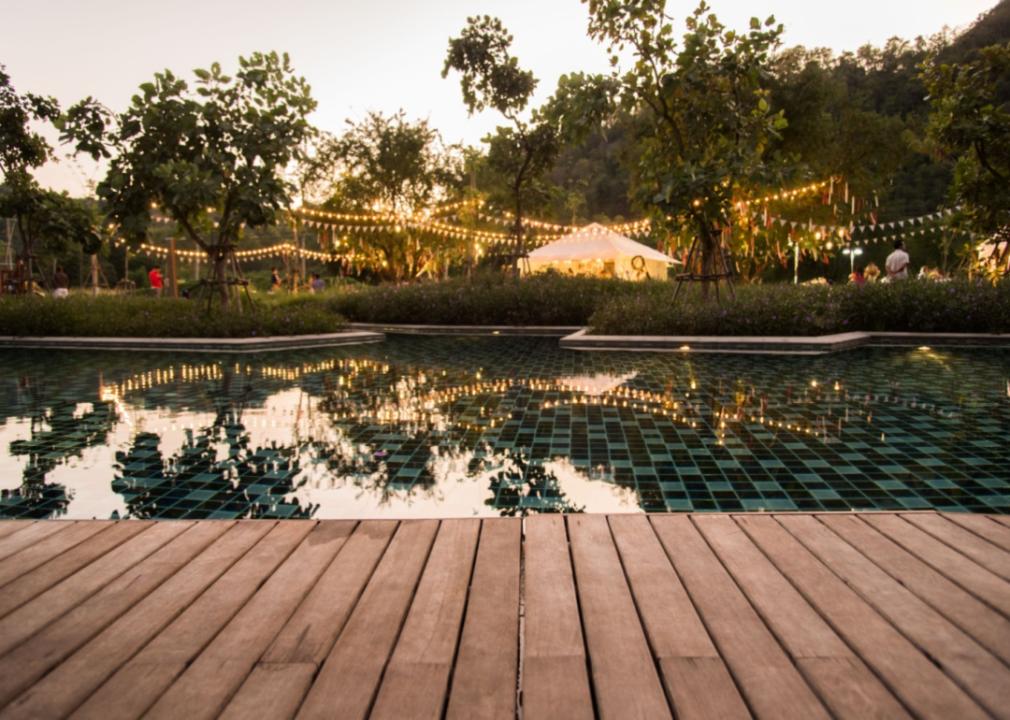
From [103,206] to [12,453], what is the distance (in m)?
10.3

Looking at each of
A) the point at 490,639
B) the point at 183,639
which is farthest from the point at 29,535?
the point at 490,639

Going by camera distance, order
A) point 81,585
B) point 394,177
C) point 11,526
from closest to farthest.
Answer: point 81,585 < point 11,526 < point 394,177

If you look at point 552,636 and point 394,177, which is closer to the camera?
point 552,636

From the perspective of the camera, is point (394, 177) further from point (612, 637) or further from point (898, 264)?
point (612, 637)

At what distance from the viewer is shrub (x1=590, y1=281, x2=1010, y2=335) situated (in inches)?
444


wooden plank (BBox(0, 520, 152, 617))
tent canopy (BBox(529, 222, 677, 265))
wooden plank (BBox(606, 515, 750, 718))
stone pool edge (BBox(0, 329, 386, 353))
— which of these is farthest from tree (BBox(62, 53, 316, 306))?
wooden plank (BBox(606, 515, 750, 718))

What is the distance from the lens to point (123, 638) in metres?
1.97

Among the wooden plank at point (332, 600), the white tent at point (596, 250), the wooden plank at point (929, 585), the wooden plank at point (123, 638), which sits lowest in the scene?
the wooden plank at point (123, 638)

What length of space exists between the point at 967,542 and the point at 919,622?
2.84 feet

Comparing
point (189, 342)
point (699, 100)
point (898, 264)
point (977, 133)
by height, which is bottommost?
point (189, 342)

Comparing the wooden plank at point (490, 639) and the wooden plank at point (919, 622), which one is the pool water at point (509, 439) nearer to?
the wooden plank at point (919, 622)

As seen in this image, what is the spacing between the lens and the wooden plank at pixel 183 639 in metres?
1.65

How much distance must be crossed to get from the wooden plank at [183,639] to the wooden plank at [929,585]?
7.56ft

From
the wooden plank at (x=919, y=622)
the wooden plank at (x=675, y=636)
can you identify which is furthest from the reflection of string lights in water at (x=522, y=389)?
the wooden plank at (x=675, y=636)
